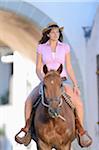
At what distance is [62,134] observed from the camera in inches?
182

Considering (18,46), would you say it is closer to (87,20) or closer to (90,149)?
(87,20)

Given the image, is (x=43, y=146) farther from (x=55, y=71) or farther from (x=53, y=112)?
(x=55, y=71)

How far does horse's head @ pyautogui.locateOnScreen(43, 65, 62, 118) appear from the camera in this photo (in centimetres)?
433

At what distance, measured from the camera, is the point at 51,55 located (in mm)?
4699

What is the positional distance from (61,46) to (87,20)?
2961 millimetres

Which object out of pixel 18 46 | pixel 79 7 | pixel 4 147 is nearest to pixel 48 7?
pixel 79 7

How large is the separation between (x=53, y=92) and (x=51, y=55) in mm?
461

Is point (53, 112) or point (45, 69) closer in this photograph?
point (53, 112)

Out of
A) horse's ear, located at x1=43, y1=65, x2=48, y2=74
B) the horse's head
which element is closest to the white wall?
horse's ear, located at x1=43, y1=65, x2=48, y2=74

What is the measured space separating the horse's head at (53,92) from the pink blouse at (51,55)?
0.74 feet

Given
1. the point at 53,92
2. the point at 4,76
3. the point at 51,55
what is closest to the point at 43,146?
the point at 53,92

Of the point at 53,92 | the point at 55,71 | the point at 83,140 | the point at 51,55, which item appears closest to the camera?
the point at 53,92

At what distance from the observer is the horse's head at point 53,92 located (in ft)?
14.2

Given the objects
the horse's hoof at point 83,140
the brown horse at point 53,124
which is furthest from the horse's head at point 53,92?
the horse's hoof at point 83,140
